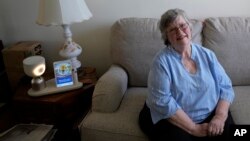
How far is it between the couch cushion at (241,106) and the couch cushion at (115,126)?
1.84ft

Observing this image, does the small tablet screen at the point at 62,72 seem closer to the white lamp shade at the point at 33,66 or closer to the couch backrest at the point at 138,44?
the white lamp shade at the point at 33,66

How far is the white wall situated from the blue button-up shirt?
784 mm

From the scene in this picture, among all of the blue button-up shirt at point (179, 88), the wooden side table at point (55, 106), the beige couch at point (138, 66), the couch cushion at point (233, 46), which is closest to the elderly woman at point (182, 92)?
the blue button-up shirt at point (179, 88)

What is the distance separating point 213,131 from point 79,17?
3.70ft

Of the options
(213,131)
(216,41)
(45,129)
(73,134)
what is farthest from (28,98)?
(216,41)

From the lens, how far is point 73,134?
206 centimetres

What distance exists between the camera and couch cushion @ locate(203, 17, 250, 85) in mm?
1943

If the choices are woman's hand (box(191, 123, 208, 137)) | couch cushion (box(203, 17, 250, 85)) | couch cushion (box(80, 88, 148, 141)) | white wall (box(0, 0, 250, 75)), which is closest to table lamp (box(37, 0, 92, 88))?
white wall (box(0, 0, 250, 75))

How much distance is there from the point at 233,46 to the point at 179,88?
0.70 meters

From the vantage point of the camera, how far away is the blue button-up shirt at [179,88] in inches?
57.6

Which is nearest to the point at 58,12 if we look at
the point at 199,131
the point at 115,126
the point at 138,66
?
the point at 138,66

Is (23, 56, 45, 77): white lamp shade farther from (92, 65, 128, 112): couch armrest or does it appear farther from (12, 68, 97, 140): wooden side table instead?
(92, 65, 128, 112): couch armrest

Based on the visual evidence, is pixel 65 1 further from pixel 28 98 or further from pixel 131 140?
pixel 131 140

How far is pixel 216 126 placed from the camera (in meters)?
1.46
